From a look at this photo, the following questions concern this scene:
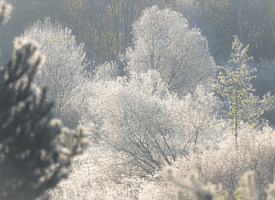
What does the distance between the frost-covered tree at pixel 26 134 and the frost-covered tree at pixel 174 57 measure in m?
21.0

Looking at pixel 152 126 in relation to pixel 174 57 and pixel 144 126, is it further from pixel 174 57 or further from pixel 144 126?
pixel 174 57

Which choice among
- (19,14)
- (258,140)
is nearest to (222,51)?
(19,14)

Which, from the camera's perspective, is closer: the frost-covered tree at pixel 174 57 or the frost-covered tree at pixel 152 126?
the frost-covered tree at pixel 152 126

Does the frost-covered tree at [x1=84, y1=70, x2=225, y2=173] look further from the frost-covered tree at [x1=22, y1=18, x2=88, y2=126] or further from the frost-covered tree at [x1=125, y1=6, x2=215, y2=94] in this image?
the frost-covered tree at [x1=125, y1=6, x2=215, y2=94]

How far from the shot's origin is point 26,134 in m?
4.43

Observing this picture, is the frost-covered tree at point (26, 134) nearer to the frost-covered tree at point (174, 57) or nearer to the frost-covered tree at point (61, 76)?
the frost-covered tree at point (61, 76)

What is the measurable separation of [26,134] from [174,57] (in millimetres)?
22268

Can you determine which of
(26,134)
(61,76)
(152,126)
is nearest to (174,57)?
(61,76)

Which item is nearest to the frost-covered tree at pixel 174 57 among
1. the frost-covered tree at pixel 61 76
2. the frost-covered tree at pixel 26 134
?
the frost-covered tree at pixel 61 76

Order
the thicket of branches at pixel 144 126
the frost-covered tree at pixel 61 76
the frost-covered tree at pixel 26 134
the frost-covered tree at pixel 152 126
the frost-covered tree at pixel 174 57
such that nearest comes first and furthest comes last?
1. the frost-covered tree at pixel 26 134
2. the thicket of branches at pixel 144 126
3. the frost-covered tree at pixel 152 126
4. the frost-covered tree at pixel 61 76
5. the frost-covered tree at pixel 174 57

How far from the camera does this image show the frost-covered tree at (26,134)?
427 cm

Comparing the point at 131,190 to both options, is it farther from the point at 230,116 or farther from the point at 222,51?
the point at 222,51

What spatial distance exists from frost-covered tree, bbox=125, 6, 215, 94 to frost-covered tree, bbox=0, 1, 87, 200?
2095 cm

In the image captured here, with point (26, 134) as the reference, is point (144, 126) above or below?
above
